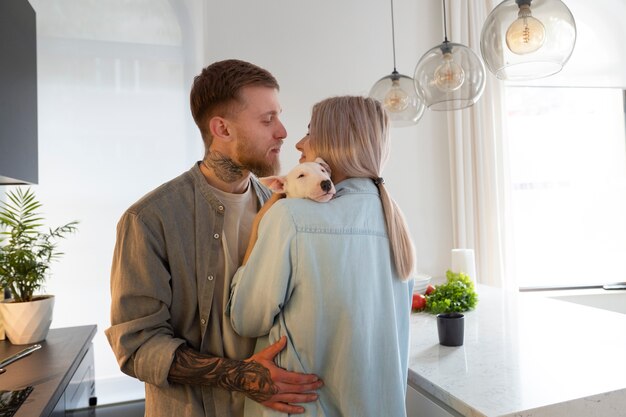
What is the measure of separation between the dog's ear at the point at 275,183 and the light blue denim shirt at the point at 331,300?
117 millimetres

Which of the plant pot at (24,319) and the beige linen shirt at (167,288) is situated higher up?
the beige linen shirt at (167,288)

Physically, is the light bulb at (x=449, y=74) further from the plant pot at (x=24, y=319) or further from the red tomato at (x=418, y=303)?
the plant pot at (x=24, y=319)

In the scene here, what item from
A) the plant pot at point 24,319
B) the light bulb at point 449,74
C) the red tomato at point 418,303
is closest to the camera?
the light bulb at point 449,74

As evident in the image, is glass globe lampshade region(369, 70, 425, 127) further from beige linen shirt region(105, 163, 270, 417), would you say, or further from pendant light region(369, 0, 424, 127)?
beige linen shirt region(105, 163, 270, 417)

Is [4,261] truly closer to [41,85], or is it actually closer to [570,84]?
[41,85]

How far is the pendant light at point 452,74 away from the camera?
186 centimetres

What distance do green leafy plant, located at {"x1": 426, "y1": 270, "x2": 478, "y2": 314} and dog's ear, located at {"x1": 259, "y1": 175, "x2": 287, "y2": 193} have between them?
110 cm

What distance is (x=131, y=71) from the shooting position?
3059mm

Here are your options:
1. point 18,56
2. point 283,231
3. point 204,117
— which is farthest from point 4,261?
point 283,231

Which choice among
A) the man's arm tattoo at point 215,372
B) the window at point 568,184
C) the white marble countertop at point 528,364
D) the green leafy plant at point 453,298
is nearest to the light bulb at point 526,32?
the white marble countertop at point 528,364

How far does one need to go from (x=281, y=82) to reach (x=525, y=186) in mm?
2200

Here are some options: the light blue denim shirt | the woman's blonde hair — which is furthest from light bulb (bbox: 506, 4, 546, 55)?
the light blue denim shirt

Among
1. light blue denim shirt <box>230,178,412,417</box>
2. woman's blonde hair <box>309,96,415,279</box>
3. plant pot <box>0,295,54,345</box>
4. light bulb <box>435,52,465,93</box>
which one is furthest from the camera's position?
plant pot <box>0,295,54,345</box>

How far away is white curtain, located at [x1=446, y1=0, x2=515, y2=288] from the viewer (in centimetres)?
356
